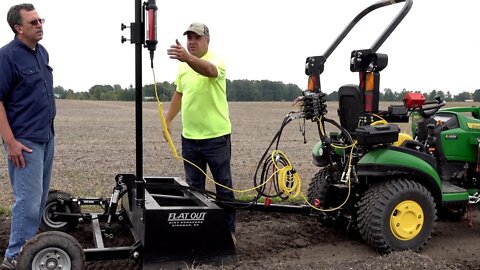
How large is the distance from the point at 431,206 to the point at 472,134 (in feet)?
4.48

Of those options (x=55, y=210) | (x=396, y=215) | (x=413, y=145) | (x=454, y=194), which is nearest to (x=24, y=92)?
(x=55, y=210)

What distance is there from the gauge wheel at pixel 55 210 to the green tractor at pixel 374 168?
2377 millimetres

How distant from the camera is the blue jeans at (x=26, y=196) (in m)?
4.04

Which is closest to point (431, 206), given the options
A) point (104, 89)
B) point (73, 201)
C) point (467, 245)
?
point (467, 245)

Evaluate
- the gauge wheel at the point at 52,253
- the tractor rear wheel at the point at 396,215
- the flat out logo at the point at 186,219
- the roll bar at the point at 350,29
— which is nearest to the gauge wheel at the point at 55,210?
the gauge wheel at the point at 52,253

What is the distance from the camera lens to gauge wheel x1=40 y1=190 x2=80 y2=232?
507 cm

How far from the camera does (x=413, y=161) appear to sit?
16.0 ft

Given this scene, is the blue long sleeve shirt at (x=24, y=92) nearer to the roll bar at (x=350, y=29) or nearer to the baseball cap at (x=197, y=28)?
the baseball cap at (x=197, y=28)

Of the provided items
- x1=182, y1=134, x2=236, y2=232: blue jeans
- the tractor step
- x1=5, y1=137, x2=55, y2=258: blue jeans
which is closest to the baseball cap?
x1=182, y1=134, x2=236, y2=232: blue jeans

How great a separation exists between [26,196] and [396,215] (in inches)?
125

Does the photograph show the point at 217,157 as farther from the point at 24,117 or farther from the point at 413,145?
the point at 413,145

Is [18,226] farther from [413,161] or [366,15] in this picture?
[366,15]

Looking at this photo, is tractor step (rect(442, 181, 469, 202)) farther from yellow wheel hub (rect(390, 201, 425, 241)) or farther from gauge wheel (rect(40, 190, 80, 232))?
gauge wheel (rect(40, 190, 80, 232))

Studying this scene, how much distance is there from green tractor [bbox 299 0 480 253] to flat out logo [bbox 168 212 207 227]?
1.34 metres
